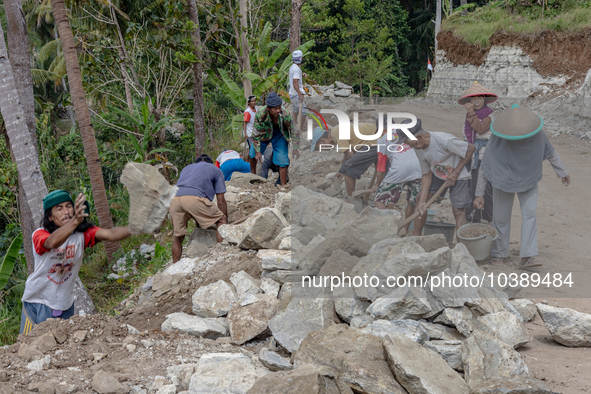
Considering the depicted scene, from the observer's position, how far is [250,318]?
3.83 m

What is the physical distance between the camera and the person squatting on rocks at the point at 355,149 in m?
3.95

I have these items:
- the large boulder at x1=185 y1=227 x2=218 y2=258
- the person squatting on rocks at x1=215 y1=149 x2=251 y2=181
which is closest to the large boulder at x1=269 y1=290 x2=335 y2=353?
the large boulder at x1=185 y1=227 x2=218 y2=258

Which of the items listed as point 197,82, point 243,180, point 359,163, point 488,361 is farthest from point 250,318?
point 197,82

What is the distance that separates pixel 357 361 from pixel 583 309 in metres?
2.03

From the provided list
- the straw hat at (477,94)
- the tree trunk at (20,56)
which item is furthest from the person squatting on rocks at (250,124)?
the straw hat at (477,94)

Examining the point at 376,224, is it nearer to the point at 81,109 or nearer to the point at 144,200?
the point at 144,200

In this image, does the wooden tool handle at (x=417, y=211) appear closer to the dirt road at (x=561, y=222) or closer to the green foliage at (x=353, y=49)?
the dirt road at (x=561, y=222)

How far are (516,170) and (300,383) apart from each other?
254 cm

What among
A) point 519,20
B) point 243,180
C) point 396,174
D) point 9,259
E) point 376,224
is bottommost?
point 9,259

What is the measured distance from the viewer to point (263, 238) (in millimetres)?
5094

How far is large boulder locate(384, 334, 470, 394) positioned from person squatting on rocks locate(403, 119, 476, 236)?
139cm

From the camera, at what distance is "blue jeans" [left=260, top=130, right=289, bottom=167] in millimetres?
7137

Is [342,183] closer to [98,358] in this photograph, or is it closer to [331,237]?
[331,237]

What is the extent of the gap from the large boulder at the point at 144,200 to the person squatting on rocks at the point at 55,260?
12 cm
